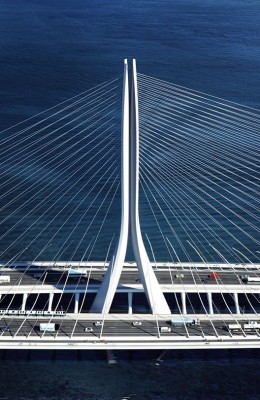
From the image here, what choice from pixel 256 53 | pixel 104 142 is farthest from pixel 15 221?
pixel 256 53

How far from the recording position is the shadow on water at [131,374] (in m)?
23.3

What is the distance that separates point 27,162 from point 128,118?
47.3 feet

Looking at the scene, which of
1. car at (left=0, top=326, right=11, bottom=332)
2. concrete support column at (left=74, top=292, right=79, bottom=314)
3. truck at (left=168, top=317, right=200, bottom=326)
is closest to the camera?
car at (left=0, top=326, right=11, bottom=332)

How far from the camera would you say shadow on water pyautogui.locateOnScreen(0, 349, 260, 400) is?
2333 centimetres

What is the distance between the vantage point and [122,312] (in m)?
28.0

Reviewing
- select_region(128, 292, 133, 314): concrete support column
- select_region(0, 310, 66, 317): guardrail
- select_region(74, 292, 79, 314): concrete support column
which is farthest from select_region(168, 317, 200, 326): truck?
select_region(0, 310, 66, 317): guardrail

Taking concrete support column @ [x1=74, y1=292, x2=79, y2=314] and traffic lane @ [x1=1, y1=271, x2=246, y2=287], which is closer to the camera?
concrete support column @ [x1=74, y1=292, x2=79, y2=314]

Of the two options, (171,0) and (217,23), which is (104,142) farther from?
(171,0)

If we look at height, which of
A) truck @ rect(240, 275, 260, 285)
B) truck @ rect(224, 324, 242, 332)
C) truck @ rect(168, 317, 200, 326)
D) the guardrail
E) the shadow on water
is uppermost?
truck @ rect(240, 275, 260, 285)

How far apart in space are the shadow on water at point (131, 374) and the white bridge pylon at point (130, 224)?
80.1 inches

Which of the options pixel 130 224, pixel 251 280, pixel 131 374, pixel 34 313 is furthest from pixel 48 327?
pixel 251 280

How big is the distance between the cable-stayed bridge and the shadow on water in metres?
0.71

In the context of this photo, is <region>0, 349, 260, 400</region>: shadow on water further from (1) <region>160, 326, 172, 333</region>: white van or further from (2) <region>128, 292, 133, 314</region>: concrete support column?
(2) <region>128, 292, 133, 314</region>: concrete support column

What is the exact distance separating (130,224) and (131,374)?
16.6 feet
